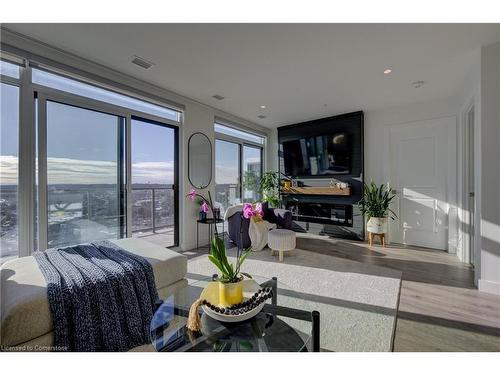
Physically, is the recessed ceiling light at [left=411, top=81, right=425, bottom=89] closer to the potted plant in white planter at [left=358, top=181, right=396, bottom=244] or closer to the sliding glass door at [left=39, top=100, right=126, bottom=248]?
the potted plant in white planter at [left=358, top=181, right=396, bottom=244]

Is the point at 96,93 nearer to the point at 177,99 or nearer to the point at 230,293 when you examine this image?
the point at 177,99

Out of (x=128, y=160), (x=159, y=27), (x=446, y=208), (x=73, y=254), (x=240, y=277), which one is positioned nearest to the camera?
(x=240, y=277)

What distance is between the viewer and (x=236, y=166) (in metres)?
5.30

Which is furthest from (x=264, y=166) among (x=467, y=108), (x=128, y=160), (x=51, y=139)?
(x=51, y=139)

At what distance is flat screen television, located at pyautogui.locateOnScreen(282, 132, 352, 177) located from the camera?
4.82 meters

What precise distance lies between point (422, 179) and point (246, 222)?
10.6 feet

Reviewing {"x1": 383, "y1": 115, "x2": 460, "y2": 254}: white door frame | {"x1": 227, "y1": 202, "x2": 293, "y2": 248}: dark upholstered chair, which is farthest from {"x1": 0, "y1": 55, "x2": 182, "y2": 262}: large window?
{"x1": 383, "y1": 115, "x2": 460, "y2": 254}: white door frame

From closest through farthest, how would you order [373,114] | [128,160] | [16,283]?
[16,283] → [128,160] → [373,114]

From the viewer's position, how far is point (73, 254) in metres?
1.94

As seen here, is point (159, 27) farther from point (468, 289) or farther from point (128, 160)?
point (468, 289)

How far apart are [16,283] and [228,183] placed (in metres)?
3.85

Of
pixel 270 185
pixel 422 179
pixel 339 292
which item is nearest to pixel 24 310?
pixel 339 292

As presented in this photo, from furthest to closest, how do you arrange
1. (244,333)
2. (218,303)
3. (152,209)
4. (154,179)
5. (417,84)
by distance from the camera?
(152,209) < (154,179) < (417,84) < (218,303) < (244,333)
